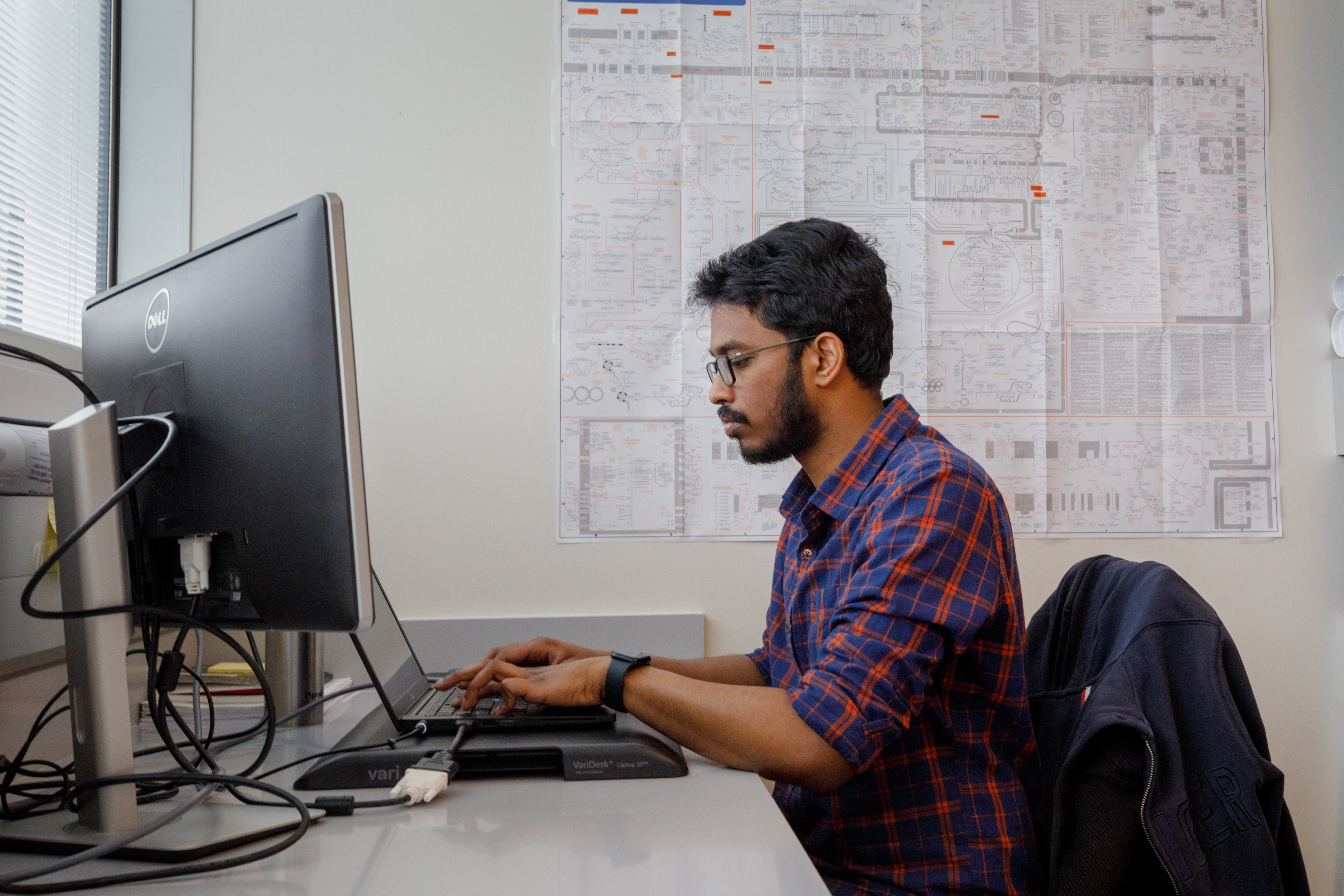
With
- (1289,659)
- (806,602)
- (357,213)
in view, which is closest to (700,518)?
(806,602)

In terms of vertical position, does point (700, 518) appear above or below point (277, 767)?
above

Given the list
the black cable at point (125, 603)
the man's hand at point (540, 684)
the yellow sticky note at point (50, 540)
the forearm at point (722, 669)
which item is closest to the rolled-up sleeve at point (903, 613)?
the man's hand at point (540, 684)

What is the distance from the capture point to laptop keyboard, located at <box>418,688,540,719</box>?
982mm

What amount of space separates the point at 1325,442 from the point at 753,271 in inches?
56.5

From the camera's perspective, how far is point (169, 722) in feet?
3.99

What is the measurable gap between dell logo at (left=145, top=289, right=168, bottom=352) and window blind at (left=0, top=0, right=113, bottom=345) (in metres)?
0.60

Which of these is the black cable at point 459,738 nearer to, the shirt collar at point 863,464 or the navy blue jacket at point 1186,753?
the shirt collar at point 863,464

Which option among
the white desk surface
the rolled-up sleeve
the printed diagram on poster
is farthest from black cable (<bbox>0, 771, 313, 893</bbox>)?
the printed diagram on poster

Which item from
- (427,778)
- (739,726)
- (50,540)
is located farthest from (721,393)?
(50,540)

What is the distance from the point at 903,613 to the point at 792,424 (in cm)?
39

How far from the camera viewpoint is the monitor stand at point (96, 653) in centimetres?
70

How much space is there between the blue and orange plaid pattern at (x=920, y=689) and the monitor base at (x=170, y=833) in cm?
52

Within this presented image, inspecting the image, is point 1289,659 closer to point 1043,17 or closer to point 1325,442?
point 1325,442

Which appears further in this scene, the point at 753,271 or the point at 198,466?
the point at 753,271
